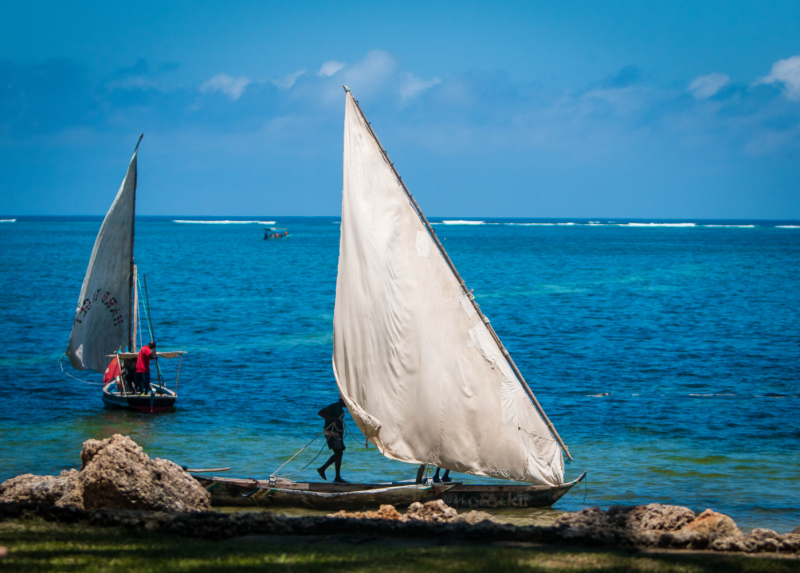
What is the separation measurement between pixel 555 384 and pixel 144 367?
15.2m

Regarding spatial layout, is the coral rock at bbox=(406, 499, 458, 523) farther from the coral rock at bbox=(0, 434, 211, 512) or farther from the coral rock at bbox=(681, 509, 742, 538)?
the coral rock at bbox=(0, 434, 211, 512)

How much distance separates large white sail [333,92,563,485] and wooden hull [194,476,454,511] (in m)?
0.78

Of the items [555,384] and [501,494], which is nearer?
[501,494]

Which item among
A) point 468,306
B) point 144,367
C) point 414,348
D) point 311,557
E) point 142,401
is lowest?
point 142,401

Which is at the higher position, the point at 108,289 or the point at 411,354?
the point at 108,289

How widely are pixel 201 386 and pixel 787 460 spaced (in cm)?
1980

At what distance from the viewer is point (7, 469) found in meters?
18.2

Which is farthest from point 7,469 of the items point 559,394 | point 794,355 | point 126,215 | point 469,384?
point 794,355

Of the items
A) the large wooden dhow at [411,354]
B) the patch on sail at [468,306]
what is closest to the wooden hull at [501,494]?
the large wooden dhow at [411,354]

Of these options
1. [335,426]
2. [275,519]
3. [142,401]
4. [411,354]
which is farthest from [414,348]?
[142,401]

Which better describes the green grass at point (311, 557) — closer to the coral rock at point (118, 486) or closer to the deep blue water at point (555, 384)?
the coral rock at point (118, 486)

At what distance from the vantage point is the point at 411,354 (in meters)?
14.1

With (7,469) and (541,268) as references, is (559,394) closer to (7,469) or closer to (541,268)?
(7,469)

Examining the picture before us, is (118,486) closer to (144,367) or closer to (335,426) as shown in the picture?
(335,426)
